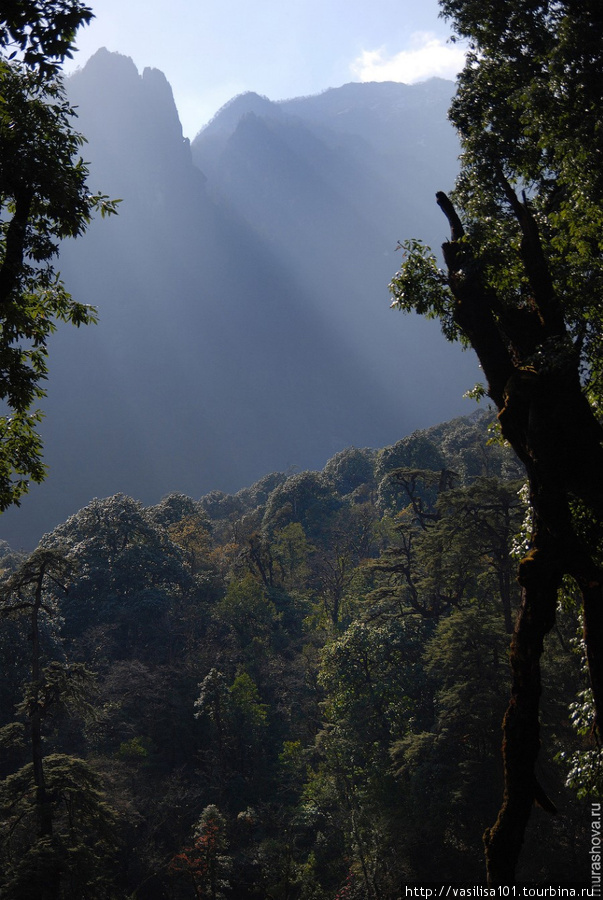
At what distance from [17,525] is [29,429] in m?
121

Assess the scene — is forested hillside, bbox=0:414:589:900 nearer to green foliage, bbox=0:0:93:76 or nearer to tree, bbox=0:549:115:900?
tree, bbox=0:549:115:900

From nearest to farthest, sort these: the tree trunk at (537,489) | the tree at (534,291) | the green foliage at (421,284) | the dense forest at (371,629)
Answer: the tree trunk at (537,489) → the tree at (534,291) → the dense forest at (371,629) → the green foliage at (421,284)

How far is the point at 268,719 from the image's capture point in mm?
26656

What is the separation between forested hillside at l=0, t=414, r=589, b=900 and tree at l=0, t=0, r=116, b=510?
552 cm

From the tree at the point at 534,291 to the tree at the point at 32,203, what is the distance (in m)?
3.85

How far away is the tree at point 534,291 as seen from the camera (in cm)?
479

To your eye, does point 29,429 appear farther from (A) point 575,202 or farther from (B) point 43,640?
(B) point 43,640

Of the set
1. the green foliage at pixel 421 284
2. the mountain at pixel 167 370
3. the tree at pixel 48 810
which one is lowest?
the tree at pixel 48 810

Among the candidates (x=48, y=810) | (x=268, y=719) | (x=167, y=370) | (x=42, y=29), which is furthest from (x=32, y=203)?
(x=167, y=370)

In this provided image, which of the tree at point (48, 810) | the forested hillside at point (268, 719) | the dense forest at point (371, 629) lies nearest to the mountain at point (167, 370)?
the forested hillside at point (268, 719)

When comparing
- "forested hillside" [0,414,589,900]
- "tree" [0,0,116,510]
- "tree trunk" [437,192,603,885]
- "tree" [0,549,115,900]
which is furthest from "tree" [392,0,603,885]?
"tree" [0,549,115,900]

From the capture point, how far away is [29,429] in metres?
7.02

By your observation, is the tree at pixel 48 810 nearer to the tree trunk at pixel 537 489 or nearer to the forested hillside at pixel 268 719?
the forested hillside at pixel 268 719

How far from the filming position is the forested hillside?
47.0ft
